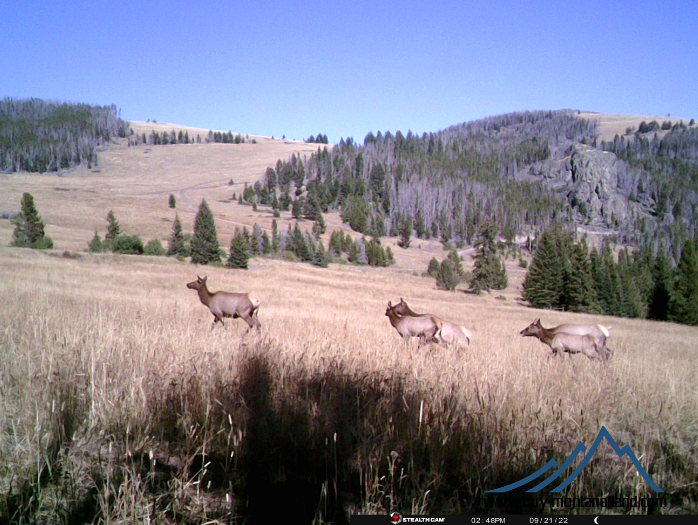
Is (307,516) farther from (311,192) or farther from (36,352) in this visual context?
(311,192)

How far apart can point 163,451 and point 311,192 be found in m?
122

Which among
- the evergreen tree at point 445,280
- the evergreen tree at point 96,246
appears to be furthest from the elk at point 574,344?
the evergreen tree at point 445,280

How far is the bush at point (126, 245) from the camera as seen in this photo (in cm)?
4381

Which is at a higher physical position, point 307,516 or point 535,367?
point 307,516

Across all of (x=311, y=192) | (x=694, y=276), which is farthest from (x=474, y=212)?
(x=694, y=276)

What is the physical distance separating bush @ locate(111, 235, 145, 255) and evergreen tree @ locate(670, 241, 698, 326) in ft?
189

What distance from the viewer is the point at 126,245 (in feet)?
146

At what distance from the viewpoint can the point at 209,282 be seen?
95.2 feet

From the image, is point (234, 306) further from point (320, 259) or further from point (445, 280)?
point (320, 259)

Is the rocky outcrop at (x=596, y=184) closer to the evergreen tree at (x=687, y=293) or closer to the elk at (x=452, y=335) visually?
the evergreen tree at (x=687, y=293)

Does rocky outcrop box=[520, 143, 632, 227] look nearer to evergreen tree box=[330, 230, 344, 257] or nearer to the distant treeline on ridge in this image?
evergreen tree box=[330, 230, 344, 257]

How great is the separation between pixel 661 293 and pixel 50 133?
565 feet

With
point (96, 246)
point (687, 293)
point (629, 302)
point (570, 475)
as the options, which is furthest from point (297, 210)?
point (570, 475)

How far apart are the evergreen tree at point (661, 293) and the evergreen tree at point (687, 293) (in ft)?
Answer: 4.51
